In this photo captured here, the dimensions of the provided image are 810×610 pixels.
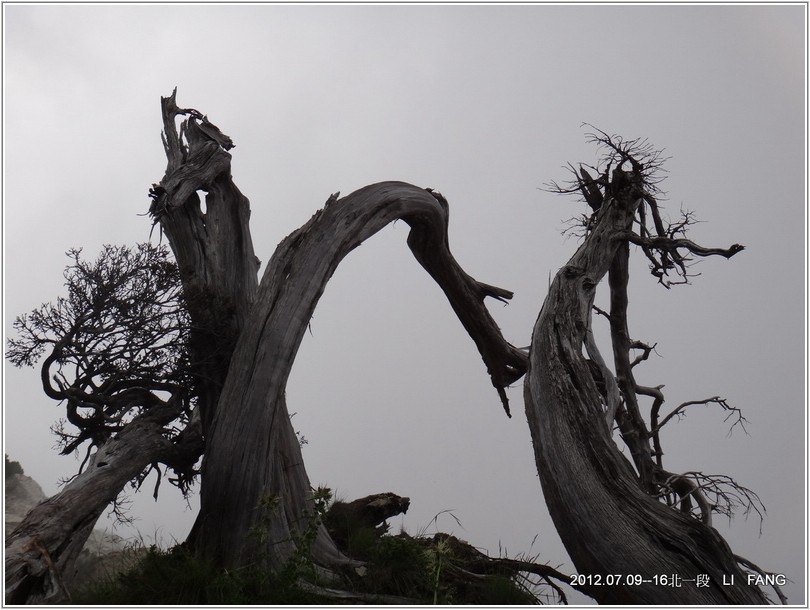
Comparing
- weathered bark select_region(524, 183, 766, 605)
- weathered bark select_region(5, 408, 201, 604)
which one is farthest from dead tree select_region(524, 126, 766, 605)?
weathered bark select_region(5, 408, 201, 604)

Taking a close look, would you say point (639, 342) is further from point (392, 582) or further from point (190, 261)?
point (190, 261)

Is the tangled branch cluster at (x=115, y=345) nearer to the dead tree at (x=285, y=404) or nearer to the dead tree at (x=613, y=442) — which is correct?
the dead tree at (x=285, y=404)

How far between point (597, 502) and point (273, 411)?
2.87 m

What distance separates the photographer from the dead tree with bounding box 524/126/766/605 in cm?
527

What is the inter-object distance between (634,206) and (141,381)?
5.69 m

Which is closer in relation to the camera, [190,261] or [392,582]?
[392,582]

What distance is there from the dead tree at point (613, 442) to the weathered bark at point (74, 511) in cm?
348

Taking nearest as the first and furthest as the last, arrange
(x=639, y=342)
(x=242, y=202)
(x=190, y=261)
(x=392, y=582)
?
(x=392, y=582) → (x=190, y=261) → (x=242, y=202) → (x=639, y=342)

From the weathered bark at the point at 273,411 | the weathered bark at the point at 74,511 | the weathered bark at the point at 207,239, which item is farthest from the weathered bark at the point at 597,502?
the weathered bark at the point at 74,511

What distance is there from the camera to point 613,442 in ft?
19.6

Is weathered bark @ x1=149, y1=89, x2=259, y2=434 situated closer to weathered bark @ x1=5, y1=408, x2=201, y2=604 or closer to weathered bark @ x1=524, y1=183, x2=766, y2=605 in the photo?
weathered bark @ x1=5, y1=408, x2=201, y2=604

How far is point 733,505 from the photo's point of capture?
675 cm

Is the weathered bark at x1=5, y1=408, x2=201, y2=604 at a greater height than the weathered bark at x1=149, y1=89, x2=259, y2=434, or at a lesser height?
lesser

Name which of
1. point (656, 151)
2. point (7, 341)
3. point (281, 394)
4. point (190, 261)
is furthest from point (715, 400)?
point (7, 341)
